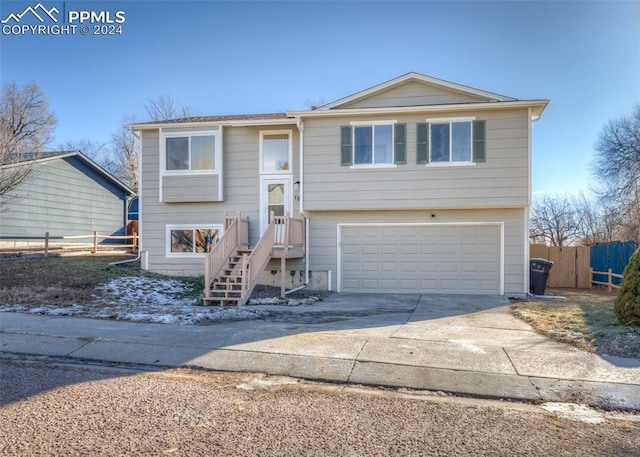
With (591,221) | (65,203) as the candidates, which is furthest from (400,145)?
(591,221)

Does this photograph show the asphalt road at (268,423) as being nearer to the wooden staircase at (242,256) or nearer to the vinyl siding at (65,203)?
the wooden staircase at (242,256)

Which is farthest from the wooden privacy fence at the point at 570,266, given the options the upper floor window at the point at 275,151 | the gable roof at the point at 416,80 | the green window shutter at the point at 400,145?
the upper floor window at the point at 275,151

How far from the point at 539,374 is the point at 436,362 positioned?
3.98 ft

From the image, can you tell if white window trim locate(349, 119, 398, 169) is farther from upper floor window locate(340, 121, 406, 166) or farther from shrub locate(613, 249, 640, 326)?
shrub locate(613, 249, 640, 326)

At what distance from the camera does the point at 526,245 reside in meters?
12.3

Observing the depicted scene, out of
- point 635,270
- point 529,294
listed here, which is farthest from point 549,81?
point 635,270

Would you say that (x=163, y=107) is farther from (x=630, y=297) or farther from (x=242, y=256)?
(x=630, y=297)

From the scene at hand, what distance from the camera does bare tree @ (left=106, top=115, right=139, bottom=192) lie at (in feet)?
125

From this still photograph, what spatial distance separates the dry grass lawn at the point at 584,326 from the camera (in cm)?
613

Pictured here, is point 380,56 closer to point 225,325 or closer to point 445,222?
point 445,222

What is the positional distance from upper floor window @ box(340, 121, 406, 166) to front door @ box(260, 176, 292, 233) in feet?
8.25

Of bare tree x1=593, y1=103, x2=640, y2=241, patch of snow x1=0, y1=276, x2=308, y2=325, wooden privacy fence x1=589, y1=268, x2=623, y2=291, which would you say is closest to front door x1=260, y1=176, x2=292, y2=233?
patch of snow x1=0, y1=276, x2=308, y2=325

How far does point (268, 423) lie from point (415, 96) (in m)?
11.5

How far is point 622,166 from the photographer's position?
2111 cm
